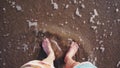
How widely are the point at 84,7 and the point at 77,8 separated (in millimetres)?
24

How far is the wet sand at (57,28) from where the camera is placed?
1013 mm

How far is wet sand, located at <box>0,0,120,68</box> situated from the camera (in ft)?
3.32

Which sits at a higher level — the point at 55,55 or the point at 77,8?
the point at 77,8

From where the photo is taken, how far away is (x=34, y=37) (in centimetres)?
102

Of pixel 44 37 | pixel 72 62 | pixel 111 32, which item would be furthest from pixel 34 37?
pixel 111 32

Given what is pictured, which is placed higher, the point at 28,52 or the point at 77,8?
the point at 77,8

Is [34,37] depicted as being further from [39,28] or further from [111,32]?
[111,32]

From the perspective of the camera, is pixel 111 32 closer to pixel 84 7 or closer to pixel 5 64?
pixel 84 7

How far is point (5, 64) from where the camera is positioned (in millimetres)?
1028

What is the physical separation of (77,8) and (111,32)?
0.47 feet

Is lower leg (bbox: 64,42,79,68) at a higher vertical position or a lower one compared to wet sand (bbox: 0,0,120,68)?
lower

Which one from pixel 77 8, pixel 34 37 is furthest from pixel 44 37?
pixel 77 8

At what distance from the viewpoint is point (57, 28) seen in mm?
1032

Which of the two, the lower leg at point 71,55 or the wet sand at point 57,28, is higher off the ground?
the wet sand at point 57,28
